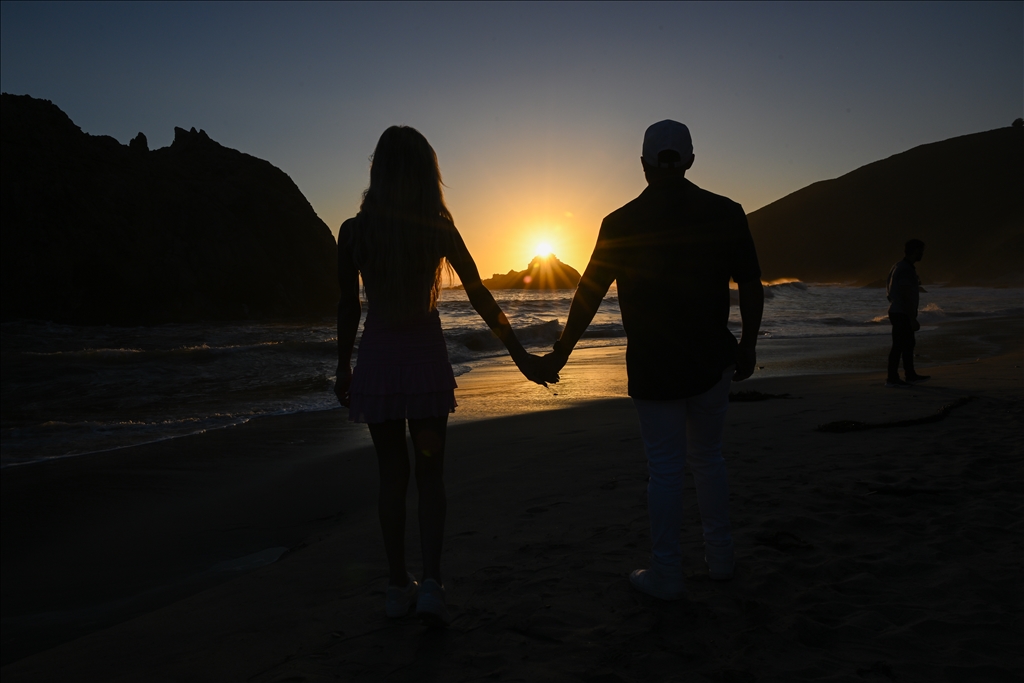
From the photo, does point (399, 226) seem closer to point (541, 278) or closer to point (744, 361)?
point (744, 361)

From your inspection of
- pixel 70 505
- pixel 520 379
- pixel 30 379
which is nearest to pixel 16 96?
pixel 30 379

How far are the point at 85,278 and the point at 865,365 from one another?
2845 cm

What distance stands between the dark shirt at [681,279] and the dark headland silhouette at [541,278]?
6094cm

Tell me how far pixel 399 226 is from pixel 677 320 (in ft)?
3.81

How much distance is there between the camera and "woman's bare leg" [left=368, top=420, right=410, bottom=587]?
2.51m

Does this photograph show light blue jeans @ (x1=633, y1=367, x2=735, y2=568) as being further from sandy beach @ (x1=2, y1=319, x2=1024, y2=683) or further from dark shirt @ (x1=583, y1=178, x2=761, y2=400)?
sandy beach @ (x1=2, y1=319, x2=1024, y2=683)

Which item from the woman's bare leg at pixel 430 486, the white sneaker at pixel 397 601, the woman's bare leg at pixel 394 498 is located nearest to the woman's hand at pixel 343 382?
the woman's bare leg at pixel 394 498

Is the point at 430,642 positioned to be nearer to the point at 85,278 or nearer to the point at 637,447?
the point at 637,447

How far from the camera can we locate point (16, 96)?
26391 mm

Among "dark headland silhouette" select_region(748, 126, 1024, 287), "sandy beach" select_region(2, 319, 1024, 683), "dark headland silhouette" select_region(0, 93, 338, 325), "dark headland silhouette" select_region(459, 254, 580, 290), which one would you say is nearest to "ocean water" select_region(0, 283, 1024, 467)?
"sandy beach" select_region(2, 319, 1024, 683)


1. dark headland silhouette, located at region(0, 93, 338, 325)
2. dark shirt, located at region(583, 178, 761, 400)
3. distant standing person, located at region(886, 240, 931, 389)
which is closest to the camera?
dark shirt, located at region(583, 178, 761, 400)

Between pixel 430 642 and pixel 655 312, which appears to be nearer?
pixel 430 642

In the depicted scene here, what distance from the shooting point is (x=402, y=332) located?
8.04ft

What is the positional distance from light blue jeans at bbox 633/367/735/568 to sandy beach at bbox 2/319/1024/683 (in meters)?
0.22
